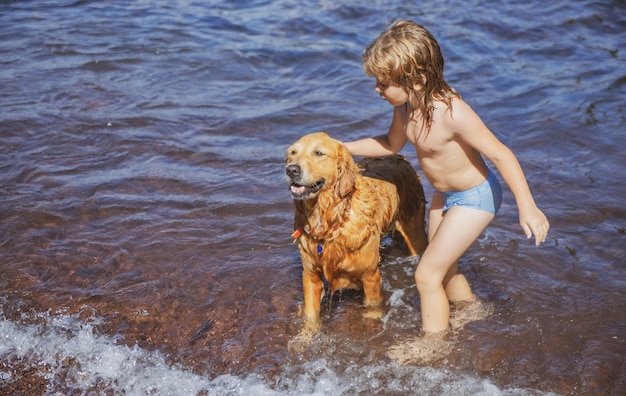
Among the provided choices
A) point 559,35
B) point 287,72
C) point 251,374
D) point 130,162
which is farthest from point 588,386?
point 559,35

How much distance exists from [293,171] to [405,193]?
1492 mm

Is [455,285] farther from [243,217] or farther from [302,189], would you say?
[243,217]

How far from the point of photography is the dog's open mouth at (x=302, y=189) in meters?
4.55

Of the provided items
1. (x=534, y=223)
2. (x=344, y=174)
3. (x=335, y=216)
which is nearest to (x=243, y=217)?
(x=335, y=216)

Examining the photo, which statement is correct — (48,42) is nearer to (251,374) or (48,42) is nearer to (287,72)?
(287,72)

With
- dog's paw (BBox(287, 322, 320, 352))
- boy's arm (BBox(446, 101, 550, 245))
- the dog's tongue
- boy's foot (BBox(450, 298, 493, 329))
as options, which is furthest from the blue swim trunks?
dog's paw (BBox(287, 322, 320, 352))

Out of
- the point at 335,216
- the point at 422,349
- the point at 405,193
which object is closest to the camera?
the point at 335,216

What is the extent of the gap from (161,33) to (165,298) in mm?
7948

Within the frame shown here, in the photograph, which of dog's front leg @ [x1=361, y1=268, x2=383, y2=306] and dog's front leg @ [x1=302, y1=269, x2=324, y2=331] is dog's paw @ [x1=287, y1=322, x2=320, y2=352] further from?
dog's front leg @ [x1=361, y1=268, x2=383, y2=306]

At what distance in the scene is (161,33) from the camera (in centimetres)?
1241

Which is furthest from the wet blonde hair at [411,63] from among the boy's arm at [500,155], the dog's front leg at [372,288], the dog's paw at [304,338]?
the dog's paw at [304,338]

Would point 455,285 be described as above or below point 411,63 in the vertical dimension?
below

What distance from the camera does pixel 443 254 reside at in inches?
190

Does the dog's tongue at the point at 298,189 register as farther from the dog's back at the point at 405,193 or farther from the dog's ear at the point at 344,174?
the dog's back at the point at 405,193
